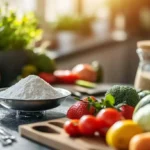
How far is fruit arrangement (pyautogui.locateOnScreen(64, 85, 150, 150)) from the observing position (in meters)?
1.12

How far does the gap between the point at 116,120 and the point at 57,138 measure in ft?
0.51

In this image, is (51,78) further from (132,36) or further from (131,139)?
(132,36)

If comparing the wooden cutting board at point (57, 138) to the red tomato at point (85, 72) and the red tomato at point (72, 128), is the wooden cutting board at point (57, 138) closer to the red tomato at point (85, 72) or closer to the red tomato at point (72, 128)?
the red tomato at point (72, 128)

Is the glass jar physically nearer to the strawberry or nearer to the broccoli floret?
the broccoli floret

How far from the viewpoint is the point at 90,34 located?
3.71 m

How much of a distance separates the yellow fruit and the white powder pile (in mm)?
333

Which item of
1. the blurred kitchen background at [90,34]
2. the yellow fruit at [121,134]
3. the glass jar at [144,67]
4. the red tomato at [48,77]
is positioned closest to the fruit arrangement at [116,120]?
the yellow fruit at [121,134]

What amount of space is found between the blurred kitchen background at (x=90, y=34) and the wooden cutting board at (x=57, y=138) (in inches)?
31.8

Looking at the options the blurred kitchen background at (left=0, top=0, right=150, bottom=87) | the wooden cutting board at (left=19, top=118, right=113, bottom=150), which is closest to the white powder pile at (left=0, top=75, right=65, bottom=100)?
the wooden cutting board at (left=19, top=118, right=113, bottom=150)

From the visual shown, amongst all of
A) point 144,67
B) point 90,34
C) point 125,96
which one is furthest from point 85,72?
point 90,34

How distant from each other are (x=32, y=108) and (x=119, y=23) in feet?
8.89

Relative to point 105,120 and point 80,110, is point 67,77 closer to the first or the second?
point 80,110

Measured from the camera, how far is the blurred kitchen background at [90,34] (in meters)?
2.99

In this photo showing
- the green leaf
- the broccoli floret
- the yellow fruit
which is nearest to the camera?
the yellow fruit
